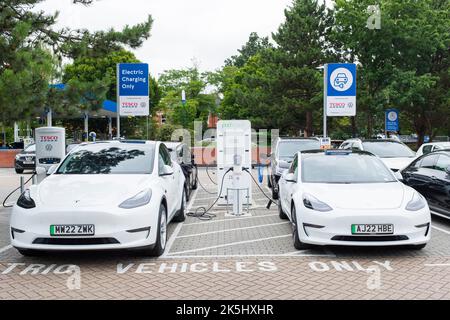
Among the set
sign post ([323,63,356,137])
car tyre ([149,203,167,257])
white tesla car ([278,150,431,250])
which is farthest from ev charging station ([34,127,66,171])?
sign post ([323,63,356,137])

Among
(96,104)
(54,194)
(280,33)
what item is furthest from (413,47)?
(54,194)

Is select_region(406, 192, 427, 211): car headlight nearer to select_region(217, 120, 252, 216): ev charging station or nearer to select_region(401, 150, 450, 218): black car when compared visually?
select_region(401, 150, 450, 218): black car

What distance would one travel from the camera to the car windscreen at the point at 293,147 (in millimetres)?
12695

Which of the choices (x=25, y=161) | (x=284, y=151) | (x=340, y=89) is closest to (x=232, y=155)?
(x=284, y=151)

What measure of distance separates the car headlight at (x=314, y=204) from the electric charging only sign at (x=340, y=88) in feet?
30.8

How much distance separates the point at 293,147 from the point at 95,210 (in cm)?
811

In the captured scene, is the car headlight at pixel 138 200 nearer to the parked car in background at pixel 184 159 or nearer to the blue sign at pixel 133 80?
the parked car in background at pixel 184 159

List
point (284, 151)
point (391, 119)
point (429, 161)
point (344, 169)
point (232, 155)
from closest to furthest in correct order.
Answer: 1. point (344, 169)
2. point (429, 161)
3. point (232, 155)
4. point (284, 151)
5. point (391, 119)

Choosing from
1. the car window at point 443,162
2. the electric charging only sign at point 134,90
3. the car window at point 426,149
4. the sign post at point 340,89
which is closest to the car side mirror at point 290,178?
the car window at point 443,162

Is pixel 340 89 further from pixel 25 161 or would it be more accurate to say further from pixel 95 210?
pixel 25 161

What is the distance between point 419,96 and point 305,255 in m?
19.3

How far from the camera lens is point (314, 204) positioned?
21.0ft

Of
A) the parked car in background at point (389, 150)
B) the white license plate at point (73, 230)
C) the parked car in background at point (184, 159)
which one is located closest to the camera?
the white license plate at point (73, 230)

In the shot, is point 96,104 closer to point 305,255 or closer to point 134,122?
point 305,255
